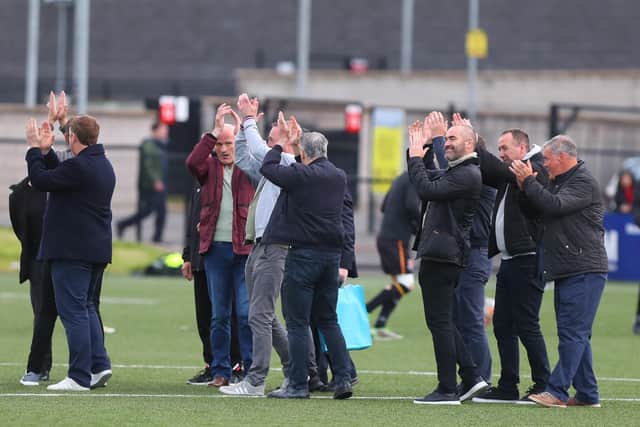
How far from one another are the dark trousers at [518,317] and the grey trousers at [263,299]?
1521 millimetres

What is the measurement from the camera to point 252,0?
157 ft

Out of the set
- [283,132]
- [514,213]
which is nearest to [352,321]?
[514,213]

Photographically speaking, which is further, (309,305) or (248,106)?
(248,106)

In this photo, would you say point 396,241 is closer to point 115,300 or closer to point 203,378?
point 203,378

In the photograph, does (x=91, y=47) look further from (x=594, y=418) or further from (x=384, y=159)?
(x=594, y=418)

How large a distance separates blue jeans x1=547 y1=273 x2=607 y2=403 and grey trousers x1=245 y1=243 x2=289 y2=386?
6.18 ft

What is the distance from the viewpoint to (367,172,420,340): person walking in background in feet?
48.8

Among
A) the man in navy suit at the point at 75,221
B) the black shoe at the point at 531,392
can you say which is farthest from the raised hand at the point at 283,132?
the black shoe at the point at 531,392

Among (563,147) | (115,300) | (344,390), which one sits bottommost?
(115,300)

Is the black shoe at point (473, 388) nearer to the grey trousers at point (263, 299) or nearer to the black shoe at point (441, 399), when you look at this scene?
the black shoe at point (441, 399)

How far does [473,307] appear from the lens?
1077cm

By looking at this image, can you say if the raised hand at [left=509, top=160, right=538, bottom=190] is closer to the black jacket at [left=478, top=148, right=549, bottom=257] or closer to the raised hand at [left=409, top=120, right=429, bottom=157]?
the black jacket at [left=478, top=148, right=549, bottom=257]

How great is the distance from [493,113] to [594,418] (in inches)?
913

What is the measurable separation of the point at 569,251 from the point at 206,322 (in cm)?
292
